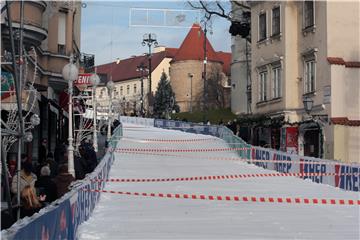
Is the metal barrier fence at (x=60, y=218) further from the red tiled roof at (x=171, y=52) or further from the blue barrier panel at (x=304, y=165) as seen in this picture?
the red tiled roof at (x=171, y=52)

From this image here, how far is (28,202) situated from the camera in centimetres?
1042

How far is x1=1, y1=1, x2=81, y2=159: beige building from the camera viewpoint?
69.0 feet

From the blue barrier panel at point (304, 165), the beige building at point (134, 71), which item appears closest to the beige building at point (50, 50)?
the blue barrier panel at point (304, 165)

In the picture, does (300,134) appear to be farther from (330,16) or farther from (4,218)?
(4,218)

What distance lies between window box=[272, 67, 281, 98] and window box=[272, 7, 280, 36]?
2.26 meters

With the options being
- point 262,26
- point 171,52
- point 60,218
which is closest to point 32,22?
point 60,218

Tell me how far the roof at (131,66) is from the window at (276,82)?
93.1 metres

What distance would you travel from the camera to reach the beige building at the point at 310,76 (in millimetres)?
32438

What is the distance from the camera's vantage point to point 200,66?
117062 millimetres

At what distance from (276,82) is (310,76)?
3590 mm

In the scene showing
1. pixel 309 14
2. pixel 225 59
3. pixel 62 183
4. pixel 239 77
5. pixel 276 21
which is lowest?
pixel 62 183

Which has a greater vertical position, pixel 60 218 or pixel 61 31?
pixel 61 31

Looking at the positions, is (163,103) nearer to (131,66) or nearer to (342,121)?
(131,66)

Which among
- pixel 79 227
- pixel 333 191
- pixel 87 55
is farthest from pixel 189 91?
pixel 79 227
